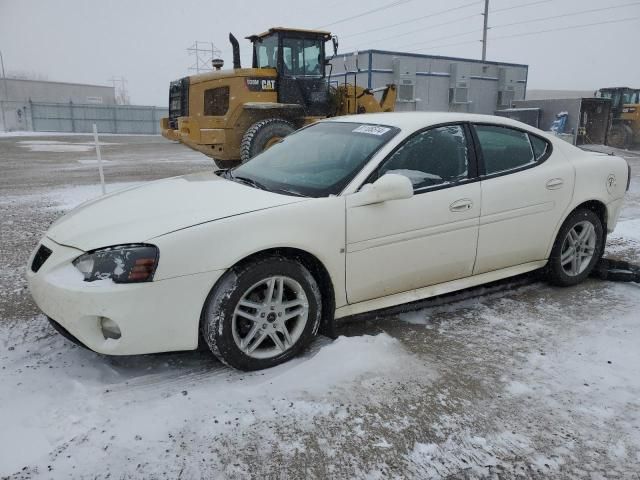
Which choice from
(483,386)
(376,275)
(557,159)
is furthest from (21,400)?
(557,159)

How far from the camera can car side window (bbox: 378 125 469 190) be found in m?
3.34

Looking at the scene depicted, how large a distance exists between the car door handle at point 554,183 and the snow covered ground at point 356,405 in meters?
0.99

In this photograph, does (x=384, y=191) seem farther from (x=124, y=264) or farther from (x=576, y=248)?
(x=576, y=248)

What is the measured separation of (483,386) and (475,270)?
1.08 metres

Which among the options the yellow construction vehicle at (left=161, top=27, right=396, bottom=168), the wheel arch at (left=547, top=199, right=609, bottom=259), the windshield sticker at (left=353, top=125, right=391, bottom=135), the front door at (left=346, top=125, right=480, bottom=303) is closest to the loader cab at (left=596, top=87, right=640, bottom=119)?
the yellow construction vehicle at (left=161, top=27, right=396, bottom=168)

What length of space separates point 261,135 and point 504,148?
6.73 metres

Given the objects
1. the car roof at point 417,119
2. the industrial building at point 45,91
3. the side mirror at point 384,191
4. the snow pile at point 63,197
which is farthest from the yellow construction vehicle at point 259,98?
the industrial building at point 45,91

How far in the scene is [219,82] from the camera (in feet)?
34.8

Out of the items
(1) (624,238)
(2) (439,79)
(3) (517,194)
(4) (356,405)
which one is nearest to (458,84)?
(2) (439,79)

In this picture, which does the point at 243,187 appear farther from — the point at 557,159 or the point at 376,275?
the point at 557,159

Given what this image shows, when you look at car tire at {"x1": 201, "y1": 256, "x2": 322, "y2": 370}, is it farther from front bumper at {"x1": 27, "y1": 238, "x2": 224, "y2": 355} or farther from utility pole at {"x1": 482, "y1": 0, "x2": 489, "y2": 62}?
utility pole at {"x1": 482, "y1": 0, "x2": 489, "y2": 62}

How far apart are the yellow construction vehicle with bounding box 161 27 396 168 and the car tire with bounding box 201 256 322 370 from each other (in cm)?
716

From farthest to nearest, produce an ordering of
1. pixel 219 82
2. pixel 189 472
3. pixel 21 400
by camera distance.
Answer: pixel 219 82 → pixel 21 400 → pixel 189 472

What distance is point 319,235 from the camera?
2949 mm
